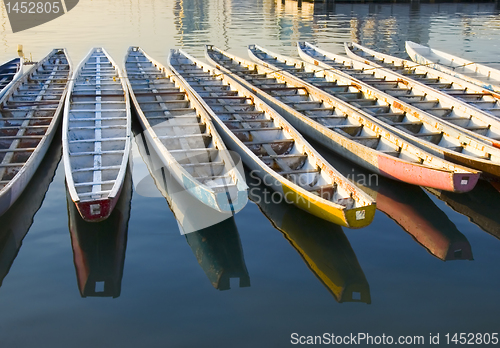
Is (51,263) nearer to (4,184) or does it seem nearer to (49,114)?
(4,184)

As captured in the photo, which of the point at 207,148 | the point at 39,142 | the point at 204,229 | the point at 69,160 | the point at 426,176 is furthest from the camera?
the point at 39,142

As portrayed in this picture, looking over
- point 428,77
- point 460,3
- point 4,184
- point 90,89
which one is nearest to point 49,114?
point 90,89

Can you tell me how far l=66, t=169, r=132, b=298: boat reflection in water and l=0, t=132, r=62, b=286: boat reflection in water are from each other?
2.89 ft

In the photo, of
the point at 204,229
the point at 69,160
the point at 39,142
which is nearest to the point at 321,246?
the point at 204,229

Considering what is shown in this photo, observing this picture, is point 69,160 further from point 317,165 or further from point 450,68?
point 450,68

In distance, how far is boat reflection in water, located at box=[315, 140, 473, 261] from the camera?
26.7 ft

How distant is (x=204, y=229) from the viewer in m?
8.69

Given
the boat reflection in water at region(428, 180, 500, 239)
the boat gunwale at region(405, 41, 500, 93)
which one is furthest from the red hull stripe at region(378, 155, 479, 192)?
the boat gunwale at region(405, 41, 500, 93)

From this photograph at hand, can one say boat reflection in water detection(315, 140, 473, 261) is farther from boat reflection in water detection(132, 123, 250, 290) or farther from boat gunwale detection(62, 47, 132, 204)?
boat gunwale detection(62, 47, 132, 204)

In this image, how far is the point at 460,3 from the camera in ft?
187

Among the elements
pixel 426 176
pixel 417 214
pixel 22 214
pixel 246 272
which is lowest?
pixel 246 272

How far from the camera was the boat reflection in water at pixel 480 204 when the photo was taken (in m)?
8.93

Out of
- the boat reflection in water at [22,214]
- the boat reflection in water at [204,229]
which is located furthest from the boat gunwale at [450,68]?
the boat reflection in water at [22,214]

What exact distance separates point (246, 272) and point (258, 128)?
17.3 feet
